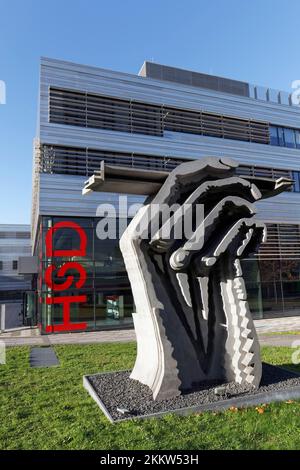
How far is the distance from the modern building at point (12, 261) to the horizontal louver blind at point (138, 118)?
32754mm

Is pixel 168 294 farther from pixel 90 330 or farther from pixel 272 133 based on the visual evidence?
pixel 272 133

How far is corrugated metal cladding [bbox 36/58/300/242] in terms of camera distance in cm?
1977

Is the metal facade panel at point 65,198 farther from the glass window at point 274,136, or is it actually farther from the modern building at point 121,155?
the glass window at point 274,136

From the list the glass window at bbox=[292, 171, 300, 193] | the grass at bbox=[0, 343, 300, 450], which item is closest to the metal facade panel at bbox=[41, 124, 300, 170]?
the glass window at bbox=[292, 171, 300, 193]

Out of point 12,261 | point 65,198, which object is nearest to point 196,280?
point 65,198

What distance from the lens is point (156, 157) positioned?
72.5ft

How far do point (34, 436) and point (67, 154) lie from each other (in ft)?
54.7

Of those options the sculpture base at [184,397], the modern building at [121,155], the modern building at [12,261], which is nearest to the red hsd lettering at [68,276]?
the modern building at [121,155]

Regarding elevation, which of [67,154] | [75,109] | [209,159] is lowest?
[209,159]

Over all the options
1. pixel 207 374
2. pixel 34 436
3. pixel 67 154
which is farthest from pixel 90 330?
pixel 34 436

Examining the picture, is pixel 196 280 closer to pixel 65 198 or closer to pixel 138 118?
pixel 65 198

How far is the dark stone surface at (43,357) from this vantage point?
36.5 feet
